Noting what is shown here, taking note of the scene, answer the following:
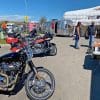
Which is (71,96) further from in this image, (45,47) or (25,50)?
(45,47)

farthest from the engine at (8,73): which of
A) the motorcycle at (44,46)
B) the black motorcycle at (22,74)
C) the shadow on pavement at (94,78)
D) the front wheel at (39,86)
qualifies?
the motorcycle at (44,46)

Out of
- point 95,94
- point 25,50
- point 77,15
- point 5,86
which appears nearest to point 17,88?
point 5,86

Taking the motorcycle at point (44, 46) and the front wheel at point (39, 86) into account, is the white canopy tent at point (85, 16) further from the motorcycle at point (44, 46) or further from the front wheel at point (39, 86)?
the front wheel at point (39, 86)

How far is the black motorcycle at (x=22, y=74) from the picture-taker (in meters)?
6.51

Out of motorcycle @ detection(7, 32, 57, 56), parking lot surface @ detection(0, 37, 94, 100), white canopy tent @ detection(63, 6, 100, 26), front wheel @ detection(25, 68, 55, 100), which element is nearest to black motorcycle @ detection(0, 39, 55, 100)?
front wheel @ detection(25, 68, 55, 100)

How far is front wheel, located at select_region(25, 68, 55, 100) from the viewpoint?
654cm

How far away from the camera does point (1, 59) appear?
21.6ft

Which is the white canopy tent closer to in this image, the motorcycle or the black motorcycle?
the motorcycle

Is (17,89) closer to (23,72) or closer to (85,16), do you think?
(23,72)

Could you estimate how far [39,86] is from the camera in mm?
6594

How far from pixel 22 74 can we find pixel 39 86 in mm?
492

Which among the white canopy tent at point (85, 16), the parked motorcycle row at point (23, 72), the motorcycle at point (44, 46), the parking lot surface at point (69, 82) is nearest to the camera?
the parked motorcycle row at point (23, 72)

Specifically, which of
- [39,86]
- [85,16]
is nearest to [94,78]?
[39,86]

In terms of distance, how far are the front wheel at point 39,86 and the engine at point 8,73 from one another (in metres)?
0.33
